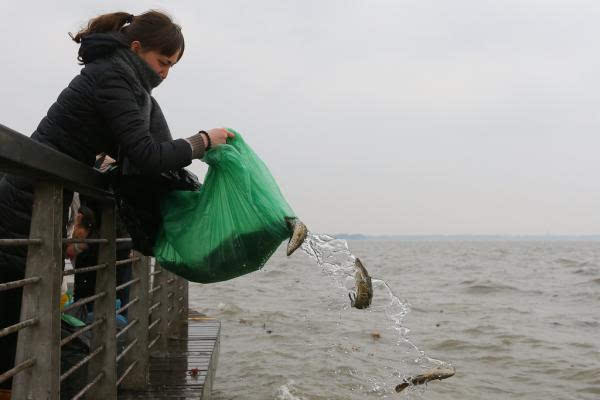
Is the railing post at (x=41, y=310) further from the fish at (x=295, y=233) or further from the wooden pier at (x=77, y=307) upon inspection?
the fish at (x=295, y=233)

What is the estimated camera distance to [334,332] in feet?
29.1

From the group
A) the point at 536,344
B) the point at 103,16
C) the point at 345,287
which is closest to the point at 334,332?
the point at 536,344

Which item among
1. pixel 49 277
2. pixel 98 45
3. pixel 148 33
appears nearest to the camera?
pixel 49 277

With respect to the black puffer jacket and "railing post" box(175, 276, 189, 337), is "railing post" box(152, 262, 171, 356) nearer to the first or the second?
"railing post" box(175, 276, 189, 337)

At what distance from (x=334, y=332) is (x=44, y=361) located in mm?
7325

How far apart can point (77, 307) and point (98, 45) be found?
4.13 ft

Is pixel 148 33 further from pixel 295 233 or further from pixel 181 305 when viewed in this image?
pixel 181 305

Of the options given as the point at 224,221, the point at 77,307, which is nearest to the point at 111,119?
the point at 224,221

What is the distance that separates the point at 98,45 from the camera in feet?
7.21

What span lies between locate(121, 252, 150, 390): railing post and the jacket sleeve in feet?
4.83

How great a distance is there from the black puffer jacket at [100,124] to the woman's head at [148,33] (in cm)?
6

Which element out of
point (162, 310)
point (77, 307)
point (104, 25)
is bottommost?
point (162, 310)

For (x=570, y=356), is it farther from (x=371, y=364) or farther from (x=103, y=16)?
(x=103, y=16)

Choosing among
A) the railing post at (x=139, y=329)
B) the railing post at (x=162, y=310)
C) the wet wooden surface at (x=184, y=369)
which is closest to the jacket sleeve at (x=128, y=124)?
the railing post at (x=139, y=329)
